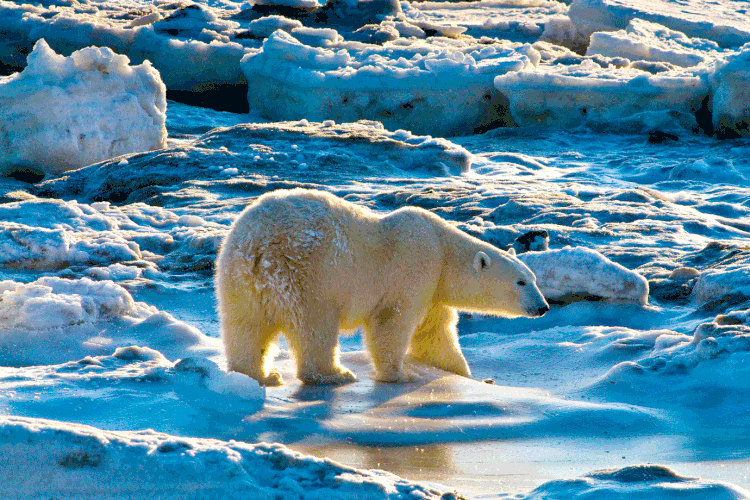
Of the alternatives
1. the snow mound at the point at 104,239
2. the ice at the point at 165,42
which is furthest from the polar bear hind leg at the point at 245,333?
the ice at the point at 165,42

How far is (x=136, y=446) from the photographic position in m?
1.86

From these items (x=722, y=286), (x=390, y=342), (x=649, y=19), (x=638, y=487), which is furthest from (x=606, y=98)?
(x=638, y=487)

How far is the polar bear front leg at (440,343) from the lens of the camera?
5.05 m

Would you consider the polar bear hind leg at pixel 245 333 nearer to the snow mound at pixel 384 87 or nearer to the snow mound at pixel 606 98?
the snow mound at pixel 384 87

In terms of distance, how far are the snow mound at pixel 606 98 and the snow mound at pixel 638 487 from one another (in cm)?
1194

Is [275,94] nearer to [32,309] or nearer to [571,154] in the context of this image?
[571,154]

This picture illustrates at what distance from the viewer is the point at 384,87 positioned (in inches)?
539

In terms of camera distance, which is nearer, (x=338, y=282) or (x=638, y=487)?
(x=638, y=487)

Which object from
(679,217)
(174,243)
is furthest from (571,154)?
(174,243)

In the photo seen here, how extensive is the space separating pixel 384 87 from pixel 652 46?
26.7 ft

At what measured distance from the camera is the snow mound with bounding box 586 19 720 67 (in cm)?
1736

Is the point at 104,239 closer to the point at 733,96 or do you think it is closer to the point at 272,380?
the point at 272,380

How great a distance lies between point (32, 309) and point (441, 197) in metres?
5.39

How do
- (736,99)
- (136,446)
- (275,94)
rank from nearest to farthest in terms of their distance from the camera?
(136,446)
(736,99)
(275,94)
